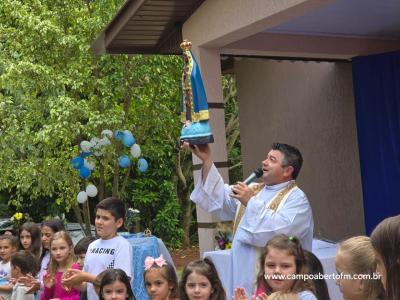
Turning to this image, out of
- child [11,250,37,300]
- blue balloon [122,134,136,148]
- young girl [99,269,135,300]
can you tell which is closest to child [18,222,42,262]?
child [11,250,37,300]

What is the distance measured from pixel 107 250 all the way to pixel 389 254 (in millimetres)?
2704

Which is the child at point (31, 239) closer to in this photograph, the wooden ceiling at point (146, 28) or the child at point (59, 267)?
the child at point (59, 267)

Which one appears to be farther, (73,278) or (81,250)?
(81,250)

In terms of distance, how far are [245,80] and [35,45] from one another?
299cm

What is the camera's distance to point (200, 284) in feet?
11.8

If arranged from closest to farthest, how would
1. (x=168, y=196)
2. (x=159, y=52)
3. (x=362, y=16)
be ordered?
(x=362, y=16), (x=159, y=52), (x=168, y=196)

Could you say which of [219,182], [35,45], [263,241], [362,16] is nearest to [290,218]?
[263,241]

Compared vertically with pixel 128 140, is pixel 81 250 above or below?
below

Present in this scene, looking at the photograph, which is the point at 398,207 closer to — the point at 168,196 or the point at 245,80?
the point at 245,80

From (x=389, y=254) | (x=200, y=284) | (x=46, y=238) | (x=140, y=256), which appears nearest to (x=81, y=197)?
(x=140, y=256)

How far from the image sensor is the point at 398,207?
839 cm

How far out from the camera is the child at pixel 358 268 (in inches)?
104

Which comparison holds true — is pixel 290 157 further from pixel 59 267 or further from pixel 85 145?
pixel 85 145

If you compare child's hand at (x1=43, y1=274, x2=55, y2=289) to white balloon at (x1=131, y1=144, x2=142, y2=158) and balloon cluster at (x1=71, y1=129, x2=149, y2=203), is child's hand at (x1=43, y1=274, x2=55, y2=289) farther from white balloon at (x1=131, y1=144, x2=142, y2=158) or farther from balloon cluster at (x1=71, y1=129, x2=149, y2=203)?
white balloon at (x1=131, y1=144, x2=142, y2=158)
